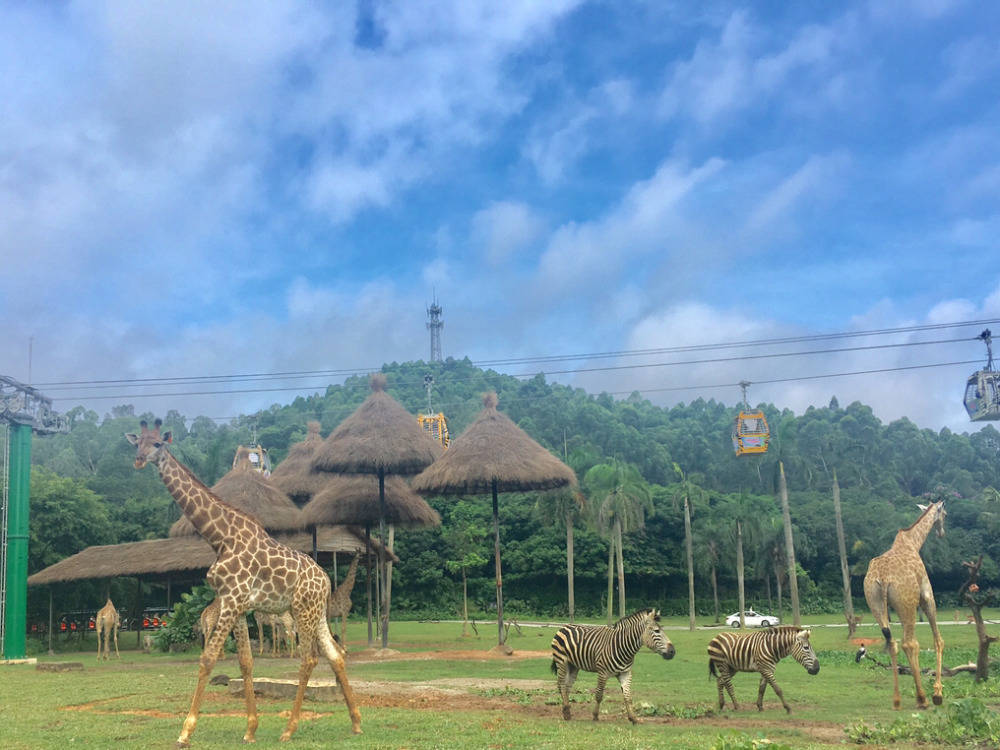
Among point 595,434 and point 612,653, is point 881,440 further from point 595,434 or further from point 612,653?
point 612,653

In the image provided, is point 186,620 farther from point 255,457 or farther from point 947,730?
point 947,730

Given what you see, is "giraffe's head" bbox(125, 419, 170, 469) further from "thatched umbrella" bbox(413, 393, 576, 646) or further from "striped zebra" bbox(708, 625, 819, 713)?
"thatched umbrella" bbox(413, 393, 576, 646)

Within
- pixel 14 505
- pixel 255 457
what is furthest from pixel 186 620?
pixel 255 457

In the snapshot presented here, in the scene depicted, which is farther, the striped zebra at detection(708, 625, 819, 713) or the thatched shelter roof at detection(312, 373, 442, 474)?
the thatched shelter roof at detection(312, 373, 442, 474)

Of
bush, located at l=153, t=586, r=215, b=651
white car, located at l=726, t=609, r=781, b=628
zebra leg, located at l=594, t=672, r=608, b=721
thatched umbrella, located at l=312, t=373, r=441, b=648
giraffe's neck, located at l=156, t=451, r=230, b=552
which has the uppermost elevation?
thatched umbrella, located at l=312, t=373, r=441, b=648

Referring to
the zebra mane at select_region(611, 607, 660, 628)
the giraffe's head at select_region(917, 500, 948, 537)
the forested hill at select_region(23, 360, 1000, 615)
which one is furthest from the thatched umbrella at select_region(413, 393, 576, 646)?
the forested hill at select_region(23, 360, 1000, 615)

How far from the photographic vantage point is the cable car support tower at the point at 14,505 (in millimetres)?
24078

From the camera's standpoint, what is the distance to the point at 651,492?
5359 centimetres

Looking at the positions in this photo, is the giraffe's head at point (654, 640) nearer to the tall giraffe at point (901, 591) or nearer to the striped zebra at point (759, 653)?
the striped zebra at point (759, 653)

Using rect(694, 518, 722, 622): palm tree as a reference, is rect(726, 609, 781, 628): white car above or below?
below

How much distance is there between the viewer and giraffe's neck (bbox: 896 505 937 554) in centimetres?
1249

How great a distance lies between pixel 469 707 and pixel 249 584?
149 inches

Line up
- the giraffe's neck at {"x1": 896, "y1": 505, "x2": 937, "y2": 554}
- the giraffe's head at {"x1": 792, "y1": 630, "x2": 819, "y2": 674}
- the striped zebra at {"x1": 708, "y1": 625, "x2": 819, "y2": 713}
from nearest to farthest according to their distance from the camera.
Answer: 1. the striped zebra at {"x1": 708, "y1": 625, "x2": 819, "y2": 713}
2. the giraffe's head at {"x1": 792, "y1": 630, "x2": 819, "y2": 674}
3. the giraffe's neck at {"x1": 896, "y1": 505, "x2": 937, "y2": 554}

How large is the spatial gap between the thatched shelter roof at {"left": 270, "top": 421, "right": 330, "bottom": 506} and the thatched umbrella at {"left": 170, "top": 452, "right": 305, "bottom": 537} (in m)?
2.45
